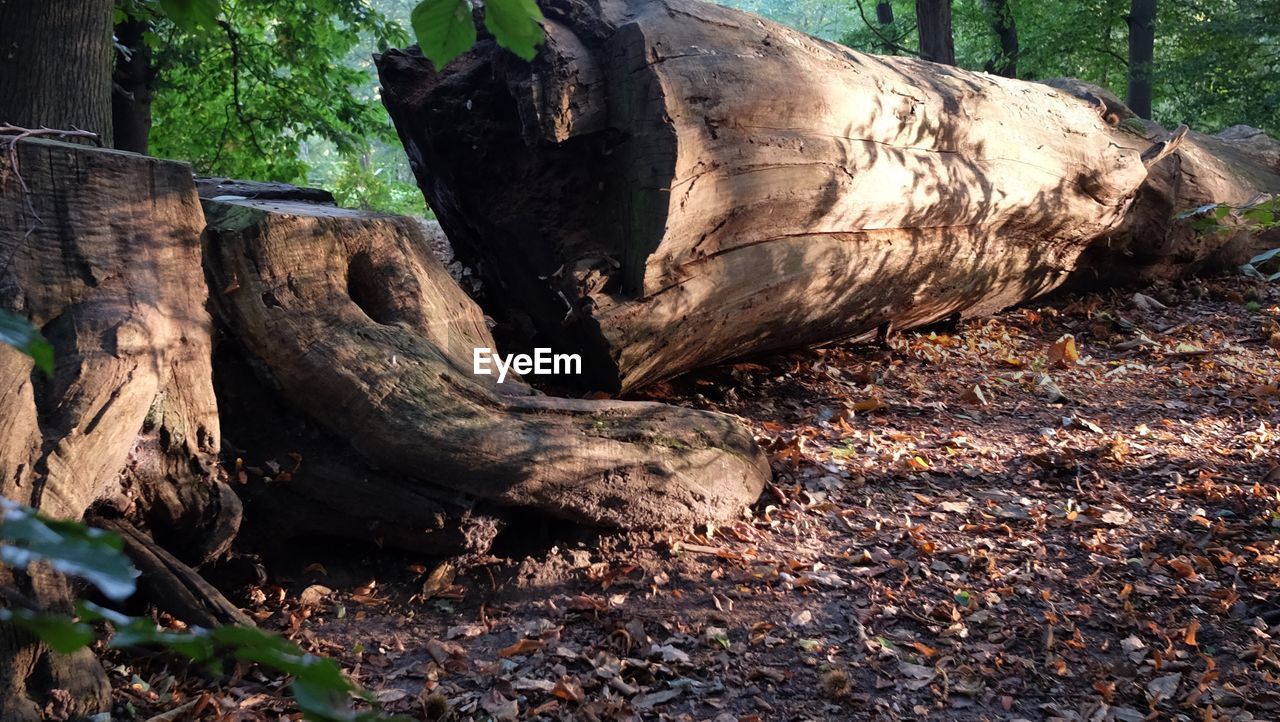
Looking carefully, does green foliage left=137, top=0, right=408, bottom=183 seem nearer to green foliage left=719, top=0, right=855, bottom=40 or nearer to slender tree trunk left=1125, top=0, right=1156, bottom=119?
slender tree trunk left=1125, top=0, right=1156, bottom=119

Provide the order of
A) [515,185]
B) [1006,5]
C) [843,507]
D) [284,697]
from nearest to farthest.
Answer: [284,697], [843,507], [515,185], [1006,5]

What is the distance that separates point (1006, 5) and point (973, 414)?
9.74m

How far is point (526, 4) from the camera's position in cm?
102

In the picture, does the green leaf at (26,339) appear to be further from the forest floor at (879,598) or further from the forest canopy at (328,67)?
the forest canopy at (328,67)

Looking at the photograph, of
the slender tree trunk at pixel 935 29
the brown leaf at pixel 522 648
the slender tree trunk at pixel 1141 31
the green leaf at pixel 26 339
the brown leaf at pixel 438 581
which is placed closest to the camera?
the green leaf at pixel 26 339

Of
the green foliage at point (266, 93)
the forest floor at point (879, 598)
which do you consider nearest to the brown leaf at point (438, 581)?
the forest floor at point (879, 598)

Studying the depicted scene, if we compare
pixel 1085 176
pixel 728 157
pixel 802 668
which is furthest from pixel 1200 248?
pixel 802 668

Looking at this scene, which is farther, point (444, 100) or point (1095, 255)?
point (1095, 255)

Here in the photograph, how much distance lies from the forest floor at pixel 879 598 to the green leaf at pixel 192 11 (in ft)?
7.36

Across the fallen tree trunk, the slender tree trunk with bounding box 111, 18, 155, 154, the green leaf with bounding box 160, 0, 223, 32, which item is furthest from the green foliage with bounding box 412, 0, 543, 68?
the slender tree trunk with bounding box 111, 18, 155, 154

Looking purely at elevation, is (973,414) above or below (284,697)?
above

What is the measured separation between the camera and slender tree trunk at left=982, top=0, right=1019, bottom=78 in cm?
1323

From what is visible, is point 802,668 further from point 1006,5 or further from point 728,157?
point 1006,5

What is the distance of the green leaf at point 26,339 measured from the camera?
738mm
